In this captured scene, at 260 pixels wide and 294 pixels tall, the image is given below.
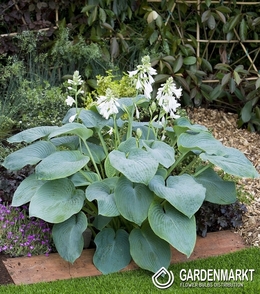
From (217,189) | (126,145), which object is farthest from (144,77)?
(217,189)

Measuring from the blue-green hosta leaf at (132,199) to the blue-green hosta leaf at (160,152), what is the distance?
0.20 m

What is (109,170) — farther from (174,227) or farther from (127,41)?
(127,41)

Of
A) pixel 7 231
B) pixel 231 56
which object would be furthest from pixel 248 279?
pixel 231 56

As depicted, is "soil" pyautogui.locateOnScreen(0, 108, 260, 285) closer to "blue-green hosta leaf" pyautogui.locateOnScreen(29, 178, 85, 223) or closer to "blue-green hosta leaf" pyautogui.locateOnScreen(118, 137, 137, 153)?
"blue-green hosta leaf" pyautogui.locateOnScreen(29, 178, 85, 223)

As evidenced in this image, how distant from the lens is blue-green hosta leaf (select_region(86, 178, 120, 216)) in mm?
3582

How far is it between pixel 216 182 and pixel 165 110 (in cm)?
63

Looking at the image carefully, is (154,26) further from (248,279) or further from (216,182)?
(248,279)

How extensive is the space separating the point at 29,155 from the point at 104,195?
606 mm

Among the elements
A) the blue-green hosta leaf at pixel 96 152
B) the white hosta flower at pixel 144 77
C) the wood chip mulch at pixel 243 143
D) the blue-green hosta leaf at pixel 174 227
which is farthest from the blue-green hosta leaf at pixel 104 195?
the wood chip mulch at pixel 243 143

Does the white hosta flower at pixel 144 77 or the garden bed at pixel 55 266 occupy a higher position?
the white hosta flower at pixel 144 77

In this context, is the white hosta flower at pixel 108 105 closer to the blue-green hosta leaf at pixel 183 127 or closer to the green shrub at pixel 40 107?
the blue-green hosta leaf at pixel 183 127

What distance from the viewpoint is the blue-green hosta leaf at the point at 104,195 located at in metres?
3.58

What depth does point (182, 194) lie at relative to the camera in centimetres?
358

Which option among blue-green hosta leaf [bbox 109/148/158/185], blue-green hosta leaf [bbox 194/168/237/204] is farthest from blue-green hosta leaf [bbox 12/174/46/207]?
blue-green hosta leaf [bbox 194/168/237/204]
